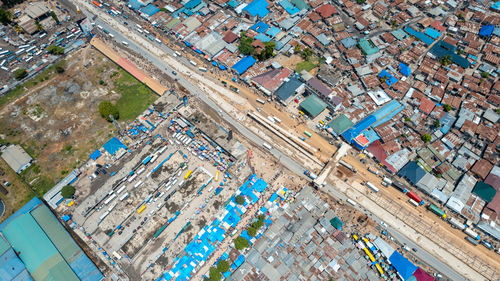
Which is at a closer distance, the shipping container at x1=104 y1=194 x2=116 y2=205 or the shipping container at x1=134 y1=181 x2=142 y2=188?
the shipping container at x1=104 y1=194 x2=116 y2=205

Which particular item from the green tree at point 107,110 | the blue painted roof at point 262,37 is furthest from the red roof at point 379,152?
the green tree at point 107,110

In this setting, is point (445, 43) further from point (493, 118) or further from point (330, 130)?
point (330, 130)

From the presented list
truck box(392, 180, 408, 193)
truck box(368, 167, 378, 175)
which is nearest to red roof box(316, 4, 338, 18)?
truck box(368, 167, 378, 175)

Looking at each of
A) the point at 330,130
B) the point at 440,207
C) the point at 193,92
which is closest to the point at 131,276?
the point at 193,92

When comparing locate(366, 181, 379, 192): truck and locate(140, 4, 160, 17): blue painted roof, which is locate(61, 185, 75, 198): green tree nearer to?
locate(140, 4, 160, 17): blue painted roof

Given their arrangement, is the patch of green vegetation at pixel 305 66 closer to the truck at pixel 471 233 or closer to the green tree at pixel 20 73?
the truck at pixel 471 233

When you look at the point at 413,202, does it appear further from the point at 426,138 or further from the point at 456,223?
the point at 426,138
